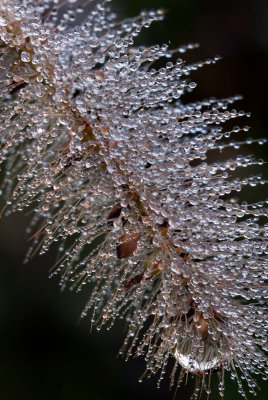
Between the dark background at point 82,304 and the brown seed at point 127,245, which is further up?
the dark background at point 82,304

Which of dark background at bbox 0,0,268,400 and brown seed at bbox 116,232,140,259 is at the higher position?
dark background at bbox 0,0,268,400

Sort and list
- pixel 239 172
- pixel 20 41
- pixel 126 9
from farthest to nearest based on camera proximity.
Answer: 1. pixel 239 172
2. pixel 126 9
3. pixel 20 41

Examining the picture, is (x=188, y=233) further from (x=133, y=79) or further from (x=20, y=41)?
(x=20, y=41)

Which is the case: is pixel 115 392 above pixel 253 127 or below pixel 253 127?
below

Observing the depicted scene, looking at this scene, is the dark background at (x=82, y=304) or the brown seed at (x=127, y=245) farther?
the dark background at (x=82, y=304)

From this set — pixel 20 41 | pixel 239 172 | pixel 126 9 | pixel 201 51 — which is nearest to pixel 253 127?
pixel 239 172
